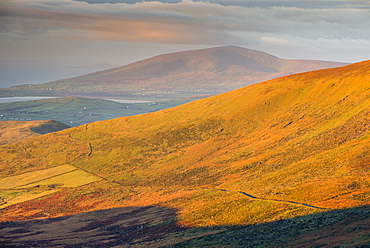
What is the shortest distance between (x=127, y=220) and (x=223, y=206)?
26860mm

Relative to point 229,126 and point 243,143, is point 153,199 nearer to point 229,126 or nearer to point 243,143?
point 243,143

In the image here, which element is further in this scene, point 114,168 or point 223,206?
point 114,168

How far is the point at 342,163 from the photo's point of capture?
102 m

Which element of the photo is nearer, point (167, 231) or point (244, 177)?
point (167, 231)

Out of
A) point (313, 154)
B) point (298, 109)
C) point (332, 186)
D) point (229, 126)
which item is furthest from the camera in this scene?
point (229, 126)

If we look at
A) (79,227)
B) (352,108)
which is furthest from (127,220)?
(352,108)

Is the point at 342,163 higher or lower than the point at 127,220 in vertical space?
higher

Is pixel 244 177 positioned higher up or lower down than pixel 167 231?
lower down

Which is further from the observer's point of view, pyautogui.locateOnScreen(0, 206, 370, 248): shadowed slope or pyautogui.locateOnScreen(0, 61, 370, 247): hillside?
pyautogui.locateOnScreen(0, 61, 370, 247): hillside

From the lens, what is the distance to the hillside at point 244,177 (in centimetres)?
7675

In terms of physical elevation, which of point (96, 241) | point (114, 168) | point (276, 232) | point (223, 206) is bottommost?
point (114, 168)

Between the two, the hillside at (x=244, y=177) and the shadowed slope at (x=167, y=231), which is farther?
the hillside at (x=244, y=177)

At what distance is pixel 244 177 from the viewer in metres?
124

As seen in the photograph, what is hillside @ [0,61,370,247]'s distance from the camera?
252 feet
